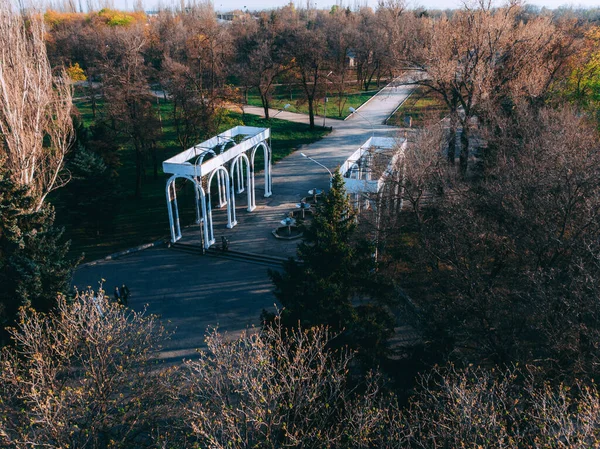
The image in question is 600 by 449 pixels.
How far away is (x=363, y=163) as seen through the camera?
91.8 feet

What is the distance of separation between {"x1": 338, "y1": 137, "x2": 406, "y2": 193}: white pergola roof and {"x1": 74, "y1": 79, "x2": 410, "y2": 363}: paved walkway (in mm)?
4760

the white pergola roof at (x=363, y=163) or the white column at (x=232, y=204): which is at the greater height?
the white pergola roof at (x=363, y=163)

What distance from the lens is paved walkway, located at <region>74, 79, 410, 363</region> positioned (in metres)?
19.2

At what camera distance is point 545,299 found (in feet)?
41.6

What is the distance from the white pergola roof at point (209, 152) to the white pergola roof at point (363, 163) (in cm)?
630

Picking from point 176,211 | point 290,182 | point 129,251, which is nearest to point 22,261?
point 129,251

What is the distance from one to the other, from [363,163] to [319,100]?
1107 inches

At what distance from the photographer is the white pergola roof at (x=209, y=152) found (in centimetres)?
2345

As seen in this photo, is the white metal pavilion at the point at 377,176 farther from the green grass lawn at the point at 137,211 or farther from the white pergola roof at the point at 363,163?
the green grass lawn at the point at 137,211

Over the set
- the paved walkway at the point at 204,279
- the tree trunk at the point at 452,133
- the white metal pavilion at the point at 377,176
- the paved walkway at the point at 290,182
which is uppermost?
the tree trunk at the point at 452,133

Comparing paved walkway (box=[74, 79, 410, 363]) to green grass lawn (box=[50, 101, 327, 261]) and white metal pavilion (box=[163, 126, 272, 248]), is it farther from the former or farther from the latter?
green grass lawn (box=[50, 101, 327, 261])

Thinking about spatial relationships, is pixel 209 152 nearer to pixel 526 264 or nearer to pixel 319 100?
pixel 526 264

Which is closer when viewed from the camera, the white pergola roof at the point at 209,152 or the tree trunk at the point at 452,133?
the white pergola roof at the point at 209,152

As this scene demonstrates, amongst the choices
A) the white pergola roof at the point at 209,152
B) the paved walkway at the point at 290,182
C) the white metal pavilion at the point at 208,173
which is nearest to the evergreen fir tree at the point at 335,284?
the paved walkway at the point at 290,182
